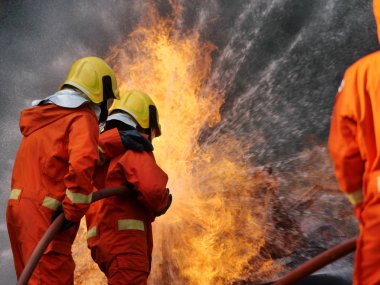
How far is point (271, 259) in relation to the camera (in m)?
6.58

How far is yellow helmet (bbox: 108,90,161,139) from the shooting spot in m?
4.88

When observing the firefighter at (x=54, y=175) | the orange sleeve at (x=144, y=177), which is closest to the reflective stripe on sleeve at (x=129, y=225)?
the orange sleeve at (x=144, y=177)

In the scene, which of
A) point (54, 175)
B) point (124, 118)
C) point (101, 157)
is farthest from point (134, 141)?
point (54, 175)

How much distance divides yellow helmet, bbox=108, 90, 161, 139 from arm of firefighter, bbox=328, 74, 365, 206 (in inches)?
100

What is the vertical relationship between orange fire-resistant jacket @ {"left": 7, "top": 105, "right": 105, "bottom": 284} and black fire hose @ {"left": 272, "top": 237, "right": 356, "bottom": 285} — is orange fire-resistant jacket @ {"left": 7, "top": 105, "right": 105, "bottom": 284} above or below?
above

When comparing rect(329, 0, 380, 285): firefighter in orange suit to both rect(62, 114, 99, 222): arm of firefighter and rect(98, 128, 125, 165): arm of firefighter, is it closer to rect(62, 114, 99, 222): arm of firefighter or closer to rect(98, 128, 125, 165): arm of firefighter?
rect(62, 114, 99, 222): arm of firefighter

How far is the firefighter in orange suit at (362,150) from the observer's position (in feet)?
7.64

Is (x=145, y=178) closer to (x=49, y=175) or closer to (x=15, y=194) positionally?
(x=49, y=175)

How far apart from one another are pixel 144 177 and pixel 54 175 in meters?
0.83

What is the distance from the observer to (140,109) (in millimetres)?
4926

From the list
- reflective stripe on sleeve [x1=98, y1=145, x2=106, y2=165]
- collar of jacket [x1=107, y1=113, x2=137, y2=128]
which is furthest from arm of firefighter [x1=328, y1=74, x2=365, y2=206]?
collar of jacket [x1=107, y1=113, x2=137, y2=128]

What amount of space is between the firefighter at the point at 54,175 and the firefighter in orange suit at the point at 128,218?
0.45 meters

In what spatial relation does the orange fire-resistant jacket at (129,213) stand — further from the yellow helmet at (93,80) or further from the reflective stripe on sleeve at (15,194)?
the reflective stripe on sleeve at (15,194)

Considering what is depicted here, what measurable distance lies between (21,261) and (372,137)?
9.10 ft
